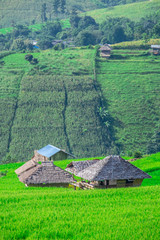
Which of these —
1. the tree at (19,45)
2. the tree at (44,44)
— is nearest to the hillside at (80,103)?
the tree at (19,45)

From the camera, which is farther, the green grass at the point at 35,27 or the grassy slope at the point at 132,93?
the green grass at the point at 35,27

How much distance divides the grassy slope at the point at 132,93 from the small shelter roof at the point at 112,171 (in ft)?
170

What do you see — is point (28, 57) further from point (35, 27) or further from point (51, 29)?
point (35, 27)

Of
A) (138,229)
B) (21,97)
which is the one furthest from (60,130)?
(138,229)

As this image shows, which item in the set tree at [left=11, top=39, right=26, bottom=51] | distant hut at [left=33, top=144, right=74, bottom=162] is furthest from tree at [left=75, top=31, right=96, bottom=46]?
distant hut at [left=33, top=144, right=74, bottom=162]

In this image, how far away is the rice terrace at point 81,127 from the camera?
29812 mm

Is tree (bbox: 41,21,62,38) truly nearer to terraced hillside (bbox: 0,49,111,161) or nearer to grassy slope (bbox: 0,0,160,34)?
grassy slope (bbox: 0,0,160,34)

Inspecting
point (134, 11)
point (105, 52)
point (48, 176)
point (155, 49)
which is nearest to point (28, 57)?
point (105, 52)

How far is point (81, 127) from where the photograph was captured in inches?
3910

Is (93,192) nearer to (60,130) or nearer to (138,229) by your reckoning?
(138,229)

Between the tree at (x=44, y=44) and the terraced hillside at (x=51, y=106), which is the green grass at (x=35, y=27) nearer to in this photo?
the tree at (x=44, y=44)

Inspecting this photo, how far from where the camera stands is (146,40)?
14075 cm

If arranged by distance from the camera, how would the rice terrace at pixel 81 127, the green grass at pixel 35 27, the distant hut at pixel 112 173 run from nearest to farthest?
the rice terrace at pixel 81 127 → the distant hut at pixel 112 173 → the green grass at pixel 35 27

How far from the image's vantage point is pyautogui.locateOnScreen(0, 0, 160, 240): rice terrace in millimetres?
29812
